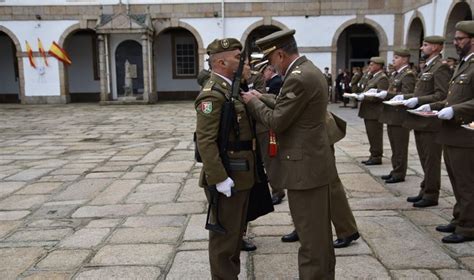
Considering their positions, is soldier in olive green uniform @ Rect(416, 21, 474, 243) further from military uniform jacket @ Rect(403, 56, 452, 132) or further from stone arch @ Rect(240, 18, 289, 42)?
stone arch @ Rect(240, 18, 289, 42)

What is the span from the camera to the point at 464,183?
3.90 metres

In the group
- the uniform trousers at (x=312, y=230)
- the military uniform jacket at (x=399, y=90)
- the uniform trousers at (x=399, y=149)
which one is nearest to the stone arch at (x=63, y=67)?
the military uniform jacket at (x=399, y=90)

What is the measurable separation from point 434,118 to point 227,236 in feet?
9.77

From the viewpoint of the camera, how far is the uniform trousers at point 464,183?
388 centimetres

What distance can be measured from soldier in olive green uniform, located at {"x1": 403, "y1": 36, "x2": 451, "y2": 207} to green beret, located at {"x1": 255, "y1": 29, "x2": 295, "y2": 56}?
8.30 ft

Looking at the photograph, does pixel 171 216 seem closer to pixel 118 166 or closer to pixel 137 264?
pixel 137 264

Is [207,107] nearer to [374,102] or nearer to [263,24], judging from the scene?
[374,102]

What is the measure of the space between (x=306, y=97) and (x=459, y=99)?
192 centimetres

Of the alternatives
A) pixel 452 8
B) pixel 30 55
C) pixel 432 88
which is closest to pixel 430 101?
pixel 432 88

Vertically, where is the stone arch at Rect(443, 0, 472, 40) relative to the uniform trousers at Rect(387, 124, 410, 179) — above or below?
above

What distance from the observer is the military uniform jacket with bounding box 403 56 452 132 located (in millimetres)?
4754

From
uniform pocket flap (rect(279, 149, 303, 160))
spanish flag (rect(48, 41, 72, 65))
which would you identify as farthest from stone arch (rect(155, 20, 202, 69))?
uniform pocket flap (rect(279, 149, 303, 160))

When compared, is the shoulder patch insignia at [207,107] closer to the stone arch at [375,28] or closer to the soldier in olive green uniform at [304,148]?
the soldier in olive green uniform at [304,148]

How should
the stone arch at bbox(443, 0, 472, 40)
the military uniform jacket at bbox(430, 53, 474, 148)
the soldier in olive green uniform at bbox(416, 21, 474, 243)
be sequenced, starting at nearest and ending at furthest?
the military uniform jacket at bbox(430, 53, 474, 148) < the soldier in olive green uniform at bbox(416, 21, 474, 243) < the stone arch at bbox(443, 0, 472, 40)
